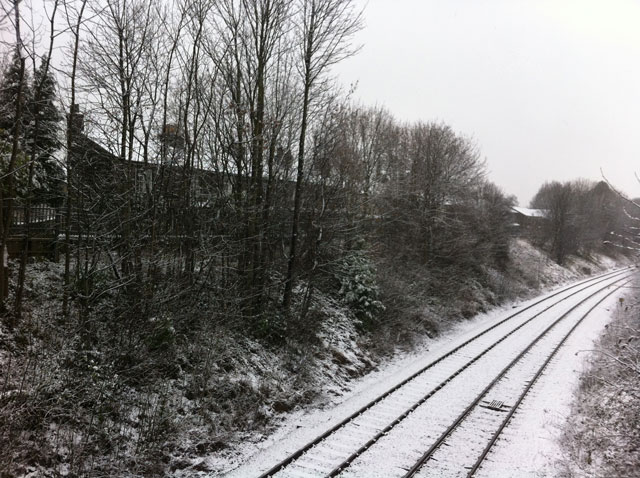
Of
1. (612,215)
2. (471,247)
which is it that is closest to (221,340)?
(471,247)

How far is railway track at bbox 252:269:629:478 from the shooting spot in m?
8.85

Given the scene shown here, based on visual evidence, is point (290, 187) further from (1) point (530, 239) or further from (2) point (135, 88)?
(1) point (530, 239)

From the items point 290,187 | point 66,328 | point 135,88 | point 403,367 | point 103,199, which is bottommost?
point 403,367

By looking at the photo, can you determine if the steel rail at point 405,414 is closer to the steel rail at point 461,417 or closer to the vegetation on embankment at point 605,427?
the steel rail at point 461,417

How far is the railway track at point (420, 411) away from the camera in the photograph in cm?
885

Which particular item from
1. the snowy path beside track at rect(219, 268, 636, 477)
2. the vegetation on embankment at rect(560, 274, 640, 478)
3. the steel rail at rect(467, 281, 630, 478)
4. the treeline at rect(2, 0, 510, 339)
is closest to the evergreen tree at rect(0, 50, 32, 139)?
the treeline at rect(2, 0, 510, 339)

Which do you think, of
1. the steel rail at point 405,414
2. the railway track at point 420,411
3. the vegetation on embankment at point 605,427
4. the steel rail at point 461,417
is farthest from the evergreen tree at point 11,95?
the vegetation on embankment at point 605,427

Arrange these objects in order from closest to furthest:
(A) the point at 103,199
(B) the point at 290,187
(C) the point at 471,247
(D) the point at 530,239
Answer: (A) the point at 103,199 < (B) the point at 290,187 < (C) the point at 471,247 < (D) the point at 530,239

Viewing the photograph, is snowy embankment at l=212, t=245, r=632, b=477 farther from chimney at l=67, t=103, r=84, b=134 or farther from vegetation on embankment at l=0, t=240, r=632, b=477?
chimney at l=67, t=103, r=84, b=134

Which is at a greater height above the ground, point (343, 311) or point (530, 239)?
point (530, 239)

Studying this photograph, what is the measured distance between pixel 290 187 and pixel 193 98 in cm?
565

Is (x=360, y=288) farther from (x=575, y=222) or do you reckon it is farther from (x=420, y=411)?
(x=575, y=222)

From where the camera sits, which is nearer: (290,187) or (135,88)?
(135,88)

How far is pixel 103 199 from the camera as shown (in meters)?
11.2
